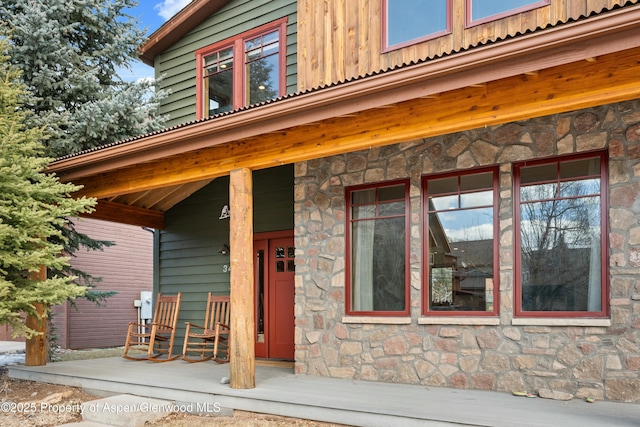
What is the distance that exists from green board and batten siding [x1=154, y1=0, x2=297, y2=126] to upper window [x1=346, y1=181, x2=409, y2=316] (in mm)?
2382

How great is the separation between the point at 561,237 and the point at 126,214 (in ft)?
21.1

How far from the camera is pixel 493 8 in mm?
5770

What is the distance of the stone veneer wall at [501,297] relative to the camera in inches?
180

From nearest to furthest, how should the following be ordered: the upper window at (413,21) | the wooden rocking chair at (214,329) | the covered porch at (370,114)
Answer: the covered porch at (370,114) < the upper window at (413,21) < the wooden rocking chair at (214,329)

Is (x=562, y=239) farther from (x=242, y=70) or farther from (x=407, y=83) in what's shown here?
(x=242, y=70)

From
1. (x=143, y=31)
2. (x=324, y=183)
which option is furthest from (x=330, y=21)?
(x=143, y=31)

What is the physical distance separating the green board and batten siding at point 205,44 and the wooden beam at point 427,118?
2305 mm

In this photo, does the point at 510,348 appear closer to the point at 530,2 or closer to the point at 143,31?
the point at 530,2

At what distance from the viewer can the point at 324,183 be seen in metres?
6.41

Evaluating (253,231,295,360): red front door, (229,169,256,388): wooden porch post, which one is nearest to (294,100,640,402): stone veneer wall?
(229,169,256,388): wooden porch post

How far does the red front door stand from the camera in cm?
757

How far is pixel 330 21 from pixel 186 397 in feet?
15.7

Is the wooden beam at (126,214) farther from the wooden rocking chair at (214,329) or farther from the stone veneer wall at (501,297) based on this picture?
the stone veneer wall at (501,297)

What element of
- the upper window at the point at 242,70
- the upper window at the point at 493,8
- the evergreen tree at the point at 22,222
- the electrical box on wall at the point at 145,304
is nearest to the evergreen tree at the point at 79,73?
the upper window at the point at 242,70
